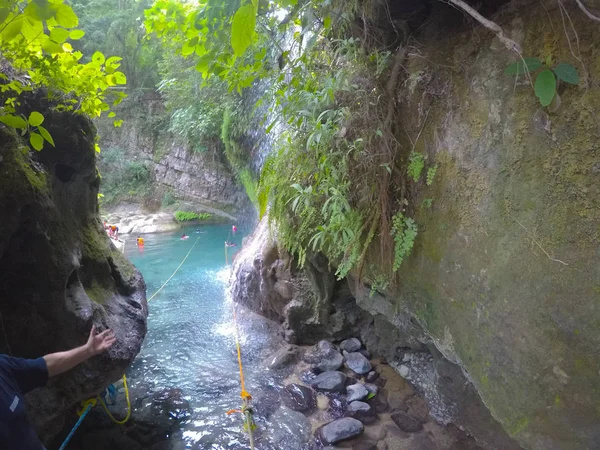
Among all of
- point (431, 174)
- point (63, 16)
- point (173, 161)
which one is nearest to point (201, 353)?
point (431, 174)

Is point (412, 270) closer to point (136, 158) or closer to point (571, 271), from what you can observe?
point (571, 271)

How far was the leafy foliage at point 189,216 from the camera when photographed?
15805mm

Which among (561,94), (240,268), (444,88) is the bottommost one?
(240,268)

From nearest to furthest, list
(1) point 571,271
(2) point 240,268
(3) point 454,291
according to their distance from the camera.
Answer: (1) point 571,271 → (3) point 454,291 → (2) point 240,268

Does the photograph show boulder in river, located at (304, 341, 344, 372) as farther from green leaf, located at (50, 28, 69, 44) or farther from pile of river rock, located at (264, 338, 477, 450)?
green leaf, located at (50, 28, 69, 44)

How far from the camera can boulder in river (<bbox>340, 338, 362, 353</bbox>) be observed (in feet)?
17.2

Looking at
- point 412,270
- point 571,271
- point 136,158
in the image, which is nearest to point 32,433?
point 412,270

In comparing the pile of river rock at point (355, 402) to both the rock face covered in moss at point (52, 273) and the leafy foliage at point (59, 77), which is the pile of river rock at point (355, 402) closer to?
the rock face covered in moss at point (52, 273)

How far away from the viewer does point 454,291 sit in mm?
2807

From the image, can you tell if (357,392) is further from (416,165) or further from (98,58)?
(98,58)

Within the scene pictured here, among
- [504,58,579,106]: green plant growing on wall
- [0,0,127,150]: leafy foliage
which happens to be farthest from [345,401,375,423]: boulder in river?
[0,0,127,150]: leafy foliage

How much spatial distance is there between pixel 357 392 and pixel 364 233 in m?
2.13

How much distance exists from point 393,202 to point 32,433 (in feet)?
9.52

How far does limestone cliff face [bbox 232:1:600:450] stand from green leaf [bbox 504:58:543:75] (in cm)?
14
